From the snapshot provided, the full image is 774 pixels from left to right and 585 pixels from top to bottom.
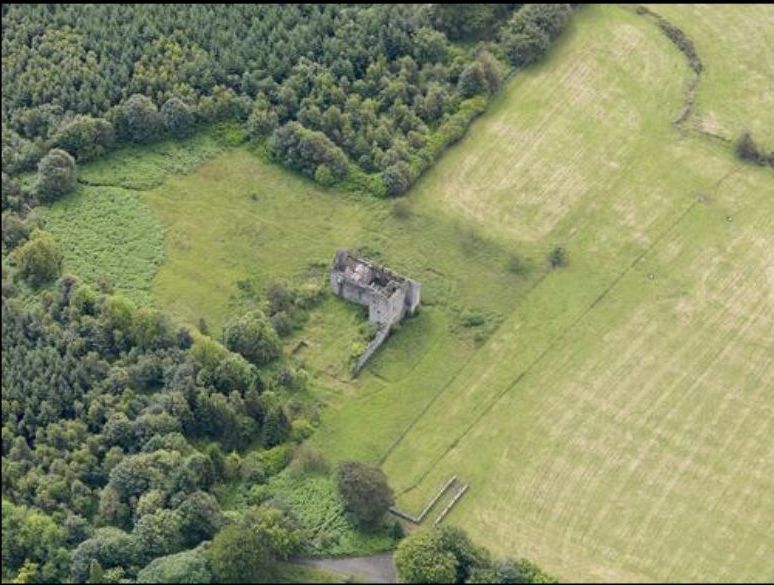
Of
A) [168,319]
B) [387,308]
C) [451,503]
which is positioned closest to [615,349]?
[387,308]

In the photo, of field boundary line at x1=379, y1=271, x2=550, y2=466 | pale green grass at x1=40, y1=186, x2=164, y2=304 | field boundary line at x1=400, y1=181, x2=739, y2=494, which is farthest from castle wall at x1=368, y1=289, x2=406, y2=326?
pale green grass at x1=40, y1=186, x2=164, y2=304

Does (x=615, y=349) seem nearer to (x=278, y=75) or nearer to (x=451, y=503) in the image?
(x=451, y=503)

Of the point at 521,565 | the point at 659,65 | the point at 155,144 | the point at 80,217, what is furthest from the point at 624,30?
the point at 521,565

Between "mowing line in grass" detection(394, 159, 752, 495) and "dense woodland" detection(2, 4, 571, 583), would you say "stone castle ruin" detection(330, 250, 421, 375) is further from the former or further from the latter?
"mowing line in grass" detection(394, 159, 752, 495)

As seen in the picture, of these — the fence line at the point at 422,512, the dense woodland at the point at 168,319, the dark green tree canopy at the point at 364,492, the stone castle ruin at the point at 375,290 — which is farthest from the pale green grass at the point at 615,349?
the stone castle ruin at the point at 375,290

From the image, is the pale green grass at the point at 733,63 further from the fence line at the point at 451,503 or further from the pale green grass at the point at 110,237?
the pale green grass at the point at 110,237
